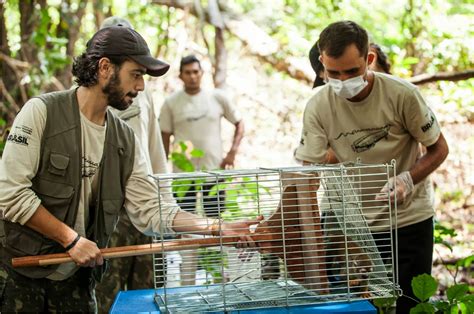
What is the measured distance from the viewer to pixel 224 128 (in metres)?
11.3

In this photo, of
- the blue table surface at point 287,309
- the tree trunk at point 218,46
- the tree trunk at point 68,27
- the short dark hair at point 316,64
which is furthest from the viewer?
the tree trunk at point 218,46

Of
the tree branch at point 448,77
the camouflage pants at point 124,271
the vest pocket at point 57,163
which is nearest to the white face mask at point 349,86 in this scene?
the vest pocket at point 57,163

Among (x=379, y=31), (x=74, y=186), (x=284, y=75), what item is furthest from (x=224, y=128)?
(x=74, y=186)

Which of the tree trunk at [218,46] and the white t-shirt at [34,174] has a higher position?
the tree trunk at [218,46]

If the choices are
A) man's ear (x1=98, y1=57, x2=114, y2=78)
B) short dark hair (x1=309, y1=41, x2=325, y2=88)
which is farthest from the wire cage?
short dark hair (x1=309, y1=41, x2=325, y2=88)

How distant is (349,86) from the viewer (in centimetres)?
353

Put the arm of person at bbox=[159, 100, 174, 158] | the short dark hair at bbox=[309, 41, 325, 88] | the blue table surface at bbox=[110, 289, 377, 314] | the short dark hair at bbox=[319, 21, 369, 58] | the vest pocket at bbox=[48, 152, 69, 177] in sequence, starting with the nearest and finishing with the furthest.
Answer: the blue table surface at bbox=[110, 289, 377, 314] < the vest pocket at bbox=[48, 152, 69, 177] < the short dark hair at bbox=[319, 21, 369, 58] < the short dark hair at bbox=[309, 41, 325, 88] < the arm of person at bbox=[159, 100, 174, 158]

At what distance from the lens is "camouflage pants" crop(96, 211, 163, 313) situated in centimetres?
454

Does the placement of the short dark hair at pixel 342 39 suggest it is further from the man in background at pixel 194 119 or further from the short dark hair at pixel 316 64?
the man in background at pixel 194 119

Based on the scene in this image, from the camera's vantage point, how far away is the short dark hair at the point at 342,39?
348 cm

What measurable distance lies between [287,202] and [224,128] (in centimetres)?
817

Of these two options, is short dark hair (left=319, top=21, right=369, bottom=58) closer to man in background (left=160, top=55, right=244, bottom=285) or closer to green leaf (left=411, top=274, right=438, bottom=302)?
green leaf (left=411, top=274, right=438, bottom=302)

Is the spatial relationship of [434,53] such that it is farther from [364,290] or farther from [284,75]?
[364,290]

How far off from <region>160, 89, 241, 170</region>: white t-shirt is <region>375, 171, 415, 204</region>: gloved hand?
3.99m
